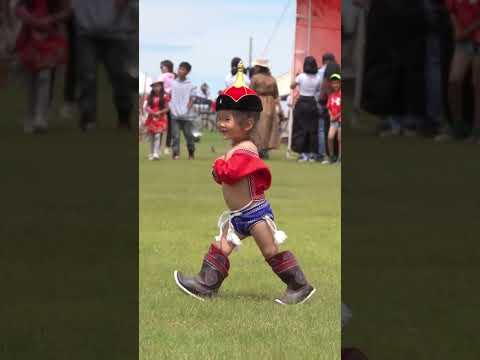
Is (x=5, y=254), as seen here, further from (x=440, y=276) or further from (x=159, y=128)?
(x=159, y=128)

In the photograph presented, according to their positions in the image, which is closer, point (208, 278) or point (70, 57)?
point (70, 57)

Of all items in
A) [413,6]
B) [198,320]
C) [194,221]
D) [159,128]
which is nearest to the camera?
[413,6]

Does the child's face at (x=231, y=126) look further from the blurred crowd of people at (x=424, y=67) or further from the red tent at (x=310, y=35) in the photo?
the red tent at (x=310, y=35)

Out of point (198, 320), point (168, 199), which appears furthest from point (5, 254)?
point (168, 199)

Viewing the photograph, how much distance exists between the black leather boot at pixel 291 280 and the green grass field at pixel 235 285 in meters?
0.05

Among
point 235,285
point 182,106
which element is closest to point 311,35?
point 182,106

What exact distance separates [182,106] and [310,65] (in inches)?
89.4

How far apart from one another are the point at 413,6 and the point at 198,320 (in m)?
2.20

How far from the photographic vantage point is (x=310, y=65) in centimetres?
1144

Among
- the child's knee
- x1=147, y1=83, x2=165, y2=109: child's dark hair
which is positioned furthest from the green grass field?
x1=147, y1=83, x2=165, y2=109: child's dark hair

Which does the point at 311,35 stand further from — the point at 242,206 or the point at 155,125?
the point at 242,206

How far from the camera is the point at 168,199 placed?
882cm

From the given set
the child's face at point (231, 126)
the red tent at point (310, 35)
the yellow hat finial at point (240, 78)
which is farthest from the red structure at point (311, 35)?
the child's face at point (231, 126)

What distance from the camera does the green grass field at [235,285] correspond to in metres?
3.34
